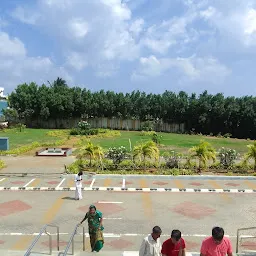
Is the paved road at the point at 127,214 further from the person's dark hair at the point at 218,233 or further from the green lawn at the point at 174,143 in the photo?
the green lawn at the point at 174,143

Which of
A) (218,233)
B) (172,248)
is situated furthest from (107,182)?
(218,233)

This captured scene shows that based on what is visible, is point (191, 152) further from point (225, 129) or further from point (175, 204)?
point (225, 129)

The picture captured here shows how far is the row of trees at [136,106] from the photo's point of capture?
56719 millimetres

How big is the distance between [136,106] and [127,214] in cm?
4859

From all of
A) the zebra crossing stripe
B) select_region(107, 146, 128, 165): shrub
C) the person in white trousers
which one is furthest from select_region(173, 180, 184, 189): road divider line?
the person in white trousers

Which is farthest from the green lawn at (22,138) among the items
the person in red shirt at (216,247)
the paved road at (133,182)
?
the person in red shirt at (216,247)

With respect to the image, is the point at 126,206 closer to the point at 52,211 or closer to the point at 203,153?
the point at 52,211

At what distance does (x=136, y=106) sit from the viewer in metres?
61.8

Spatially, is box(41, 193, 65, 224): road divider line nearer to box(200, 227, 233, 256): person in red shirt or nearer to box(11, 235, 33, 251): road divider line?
box(11, 235, 33, 251): road divider line

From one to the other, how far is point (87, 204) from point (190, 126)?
4630 cm

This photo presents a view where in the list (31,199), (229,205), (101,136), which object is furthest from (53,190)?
(101,136)

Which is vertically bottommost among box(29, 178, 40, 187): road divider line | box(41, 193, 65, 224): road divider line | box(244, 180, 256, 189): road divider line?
box(41, 193, 65, 224): road divider line

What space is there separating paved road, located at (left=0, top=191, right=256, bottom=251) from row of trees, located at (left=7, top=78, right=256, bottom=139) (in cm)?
4110

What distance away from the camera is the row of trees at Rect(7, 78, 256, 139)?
56719mm
